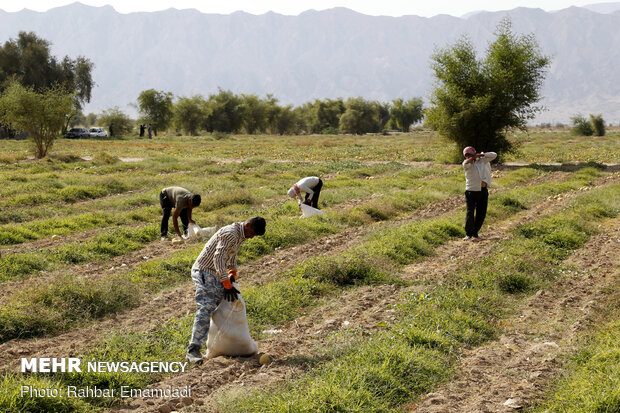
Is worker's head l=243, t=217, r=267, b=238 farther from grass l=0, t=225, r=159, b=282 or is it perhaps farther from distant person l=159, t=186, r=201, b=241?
grass l=0, t=225, r=159, b=282

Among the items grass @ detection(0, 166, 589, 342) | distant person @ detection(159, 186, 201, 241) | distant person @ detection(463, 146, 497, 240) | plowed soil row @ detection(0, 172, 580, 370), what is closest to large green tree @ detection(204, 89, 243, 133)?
grass @ detection(0, 166, 589, 342)

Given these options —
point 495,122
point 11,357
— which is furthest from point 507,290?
point 495,122

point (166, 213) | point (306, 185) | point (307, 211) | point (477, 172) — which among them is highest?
point (477, 172)

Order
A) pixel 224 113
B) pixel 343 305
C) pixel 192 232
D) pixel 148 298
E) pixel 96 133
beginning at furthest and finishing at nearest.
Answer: pixel 224 113 → pixel 96 133 → pixel 192 232 → pixel 148 298 → pixel 343 305

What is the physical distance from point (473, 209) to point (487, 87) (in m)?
19.1

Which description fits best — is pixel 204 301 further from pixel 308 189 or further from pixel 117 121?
pixel 117 121

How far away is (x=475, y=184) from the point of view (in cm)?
1219

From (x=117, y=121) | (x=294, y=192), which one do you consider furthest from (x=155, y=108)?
(x=294, y=192)

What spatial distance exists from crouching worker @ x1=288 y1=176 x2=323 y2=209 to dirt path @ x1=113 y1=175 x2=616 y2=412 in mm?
4207

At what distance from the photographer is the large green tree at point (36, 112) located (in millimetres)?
32062

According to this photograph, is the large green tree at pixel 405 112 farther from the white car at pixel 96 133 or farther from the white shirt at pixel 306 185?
the white shirt at pixel 306 185

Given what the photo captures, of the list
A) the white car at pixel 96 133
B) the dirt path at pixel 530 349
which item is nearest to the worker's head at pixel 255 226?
the dirt path at pixel 530 349

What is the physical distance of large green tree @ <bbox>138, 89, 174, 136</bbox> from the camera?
7938 cm

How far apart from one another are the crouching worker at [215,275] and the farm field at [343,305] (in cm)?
34
